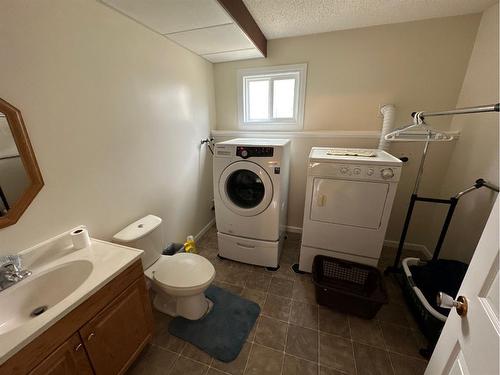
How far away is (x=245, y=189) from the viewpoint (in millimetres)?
2092

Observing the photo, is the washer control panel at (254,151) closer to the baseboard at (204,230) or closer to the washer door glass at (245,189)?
the washer door glass at (245,189)

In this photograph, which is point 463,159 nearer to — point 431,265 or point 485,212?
point 485,212

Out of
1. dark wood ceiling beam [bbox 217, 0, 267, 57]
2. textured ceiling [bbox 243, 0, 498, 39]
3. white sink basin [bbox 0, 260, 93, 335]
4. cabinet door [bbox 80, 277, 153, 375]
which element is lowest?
cabinet door [bbox 80, 277, 153, 375]

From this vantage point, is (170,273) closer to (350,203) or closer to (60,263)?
(60,263)

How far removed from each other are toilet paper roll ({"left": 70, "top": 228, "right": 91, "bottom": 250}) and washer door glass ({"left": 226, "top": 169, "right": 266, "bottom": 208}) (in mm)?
→ 1134

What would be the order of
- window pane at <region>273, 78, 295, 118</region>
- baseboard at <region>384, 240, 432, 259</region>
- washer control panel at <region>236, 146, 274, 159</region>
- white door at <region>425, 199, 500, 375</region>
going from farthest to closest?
window pane at <region>273, 78, 295, 118</region>, baseboard at <region>384, 240, 432, 259</region>, washer control panel at <region>236, 146, 274, 159</region>, white door at <region>425, 199, 500, 375</region>

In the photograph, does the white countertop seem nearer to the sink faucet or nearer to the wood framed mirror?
the sink faucet

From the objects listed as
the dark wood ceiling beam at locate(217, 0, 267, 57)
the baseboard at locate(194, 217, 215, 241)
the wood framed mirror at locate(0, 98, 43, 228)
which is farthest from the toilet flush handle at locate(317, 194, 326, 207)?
the wood framed mirror at locate(0, 98, 43, 228)

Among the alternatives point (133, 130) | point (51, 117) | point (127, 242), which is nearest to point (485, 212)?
point (127, 242)

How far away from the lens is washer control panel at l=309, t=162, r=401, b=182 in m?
1.55

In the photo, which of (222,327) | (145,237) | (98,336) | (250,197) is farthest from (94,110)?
(222,327)

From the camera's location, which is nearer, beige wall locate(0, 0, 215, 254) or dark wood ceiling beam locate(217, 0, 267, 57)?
beige wall locate(0, 0, 215, 254)

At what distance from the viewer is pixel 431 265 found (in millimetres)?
1682

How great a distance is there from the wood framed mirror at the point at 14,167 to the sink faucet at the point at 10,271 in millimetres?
158
